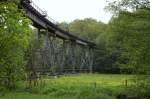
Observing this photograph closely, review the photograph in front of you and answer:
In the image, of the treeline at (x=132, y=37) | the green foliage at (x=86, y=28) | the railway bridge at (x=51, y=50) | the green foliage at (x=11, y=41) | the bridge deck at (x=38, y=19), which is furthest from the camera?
the green foliage at (x=86, y=28)

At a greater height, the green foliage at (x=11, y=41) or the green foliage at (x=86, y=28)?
the green foliage at (x=86, y=28)

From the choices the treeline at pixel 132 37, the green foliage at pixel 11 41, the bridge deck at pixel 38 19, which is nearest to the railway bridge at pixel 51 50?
the bridge deck at pixel 38 19

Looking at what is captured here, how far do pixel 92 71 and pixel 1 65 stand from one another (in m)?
59.7

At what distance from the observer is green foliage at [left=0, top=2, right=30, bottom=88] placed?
30.1 meters

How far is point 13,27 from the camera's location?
100 ft

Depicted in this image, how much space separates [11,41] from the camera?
3030 cm

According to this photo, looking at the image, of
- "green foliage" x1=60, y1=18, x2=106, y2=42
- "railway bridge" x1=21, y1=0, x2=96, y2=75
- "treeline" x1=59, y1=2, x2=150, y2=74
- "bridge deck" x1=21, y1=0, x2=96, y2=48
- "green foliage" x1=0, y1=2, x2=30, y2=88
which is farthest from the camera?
"green foliage" x1=60, y1=18, x2=106, y2=42

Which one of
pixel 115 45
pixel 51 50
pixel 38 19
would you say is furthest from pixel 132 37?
pixel 51 50

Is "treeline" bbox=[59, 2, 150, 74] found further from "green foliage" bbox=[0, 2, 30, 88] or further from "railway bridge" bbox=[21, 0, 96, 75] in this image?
"railway bridge" bbox=[21, 0, 96, 75]

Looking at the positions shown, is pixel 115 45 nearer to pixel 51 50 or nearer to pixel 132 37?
pixel 132 37

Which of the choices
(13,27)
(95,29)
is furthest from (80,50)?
(13,27)

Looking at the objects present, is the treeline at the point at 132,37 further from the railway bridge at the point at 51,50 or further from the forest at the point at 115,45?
the railway bridge at the point at 51,50

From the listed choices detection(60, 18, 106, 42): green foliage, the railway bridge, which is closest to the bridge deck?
the railway bridge

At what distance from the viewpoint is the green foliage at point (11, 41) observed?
30078 mm
